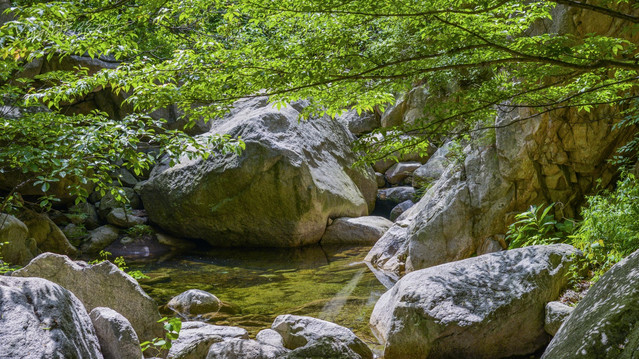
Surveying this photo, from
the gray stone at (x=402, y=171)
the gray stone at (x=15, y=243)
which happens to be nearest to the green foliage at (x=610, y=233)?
the gray stone at (x=15, y=243)

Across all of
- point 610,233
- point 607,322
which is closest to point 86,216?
point 610,233

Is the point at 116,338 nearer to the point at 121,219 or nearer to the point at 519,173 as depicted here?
the point at 519,173

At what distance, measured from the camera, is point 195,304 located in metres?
6.92

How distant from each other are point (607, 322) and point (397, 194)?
14.8m

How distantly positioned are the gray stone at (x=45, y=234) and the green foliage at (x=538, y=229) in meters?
10.1

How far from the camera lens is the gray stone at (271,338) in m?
5.18

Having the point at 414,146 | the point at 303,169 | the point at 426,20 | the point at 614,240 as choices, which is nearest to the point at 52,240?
the point at 303,169

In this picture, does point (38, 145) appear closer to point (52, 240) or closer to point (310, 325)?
point (310, 325)

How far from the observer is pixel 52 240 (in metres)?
10.5

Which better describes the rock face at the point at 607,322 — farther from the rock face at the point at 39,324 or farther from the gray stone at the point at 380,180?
the gray stone at the point at 380,180

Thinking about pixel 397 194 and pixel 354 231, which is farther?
pixel 397 194

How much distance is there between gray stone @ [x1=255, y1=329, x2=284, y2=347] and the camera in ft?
17.0

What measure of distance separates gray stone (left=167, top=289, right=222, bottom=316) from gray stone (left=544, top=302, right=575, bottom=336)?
4.73m

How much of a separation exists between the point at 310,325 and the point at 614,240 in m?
3.66
